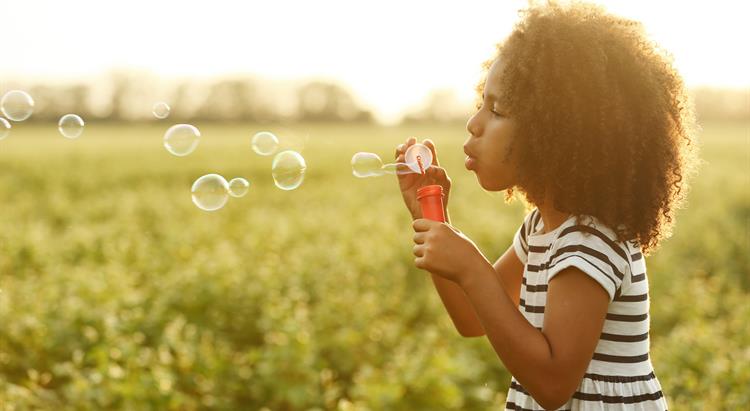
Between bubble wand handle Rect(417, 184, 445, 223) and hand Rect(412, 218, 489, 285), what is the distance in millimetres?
81

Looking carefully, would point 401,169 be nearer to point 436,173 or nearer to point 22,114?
point 436,173

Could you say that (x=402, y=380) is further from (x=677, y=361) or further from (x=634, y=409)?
(x=634, y=409)

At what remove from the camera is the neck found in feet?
6.14

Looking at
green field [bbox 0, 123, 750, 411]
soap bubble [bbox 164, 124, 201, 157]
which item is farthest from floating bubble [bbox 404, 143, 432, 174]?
soap bubble [bbox 164, 124, 201, 157]

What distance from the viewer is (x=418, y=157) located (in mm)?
2020

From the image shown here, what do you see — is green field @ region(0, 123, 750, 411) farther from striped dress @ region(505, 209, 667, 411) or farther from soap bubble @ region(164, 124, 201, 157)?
striped dress @ region(505, 209, 667, 411)

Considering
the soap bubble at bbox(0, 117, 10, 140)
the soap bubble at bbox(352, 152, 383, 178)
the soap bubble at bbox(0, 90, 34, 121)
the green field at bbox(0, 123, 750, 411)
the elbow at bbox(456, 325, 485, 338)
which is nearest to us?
the elbow at bbox(456, 325, 485, 338)

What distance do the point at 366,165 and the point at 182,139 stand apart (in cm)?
105

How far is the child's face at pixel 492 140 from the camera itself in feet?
5.88

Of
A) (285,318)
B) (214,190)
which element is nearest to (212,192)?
(214,190)

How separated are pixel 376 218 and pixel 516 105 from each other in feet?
28.0

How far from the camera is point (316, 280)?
21.0ft

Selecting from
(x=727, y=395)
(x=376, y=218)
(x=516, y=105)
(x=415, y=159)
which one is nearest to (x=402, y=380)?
(x=727, y=395)

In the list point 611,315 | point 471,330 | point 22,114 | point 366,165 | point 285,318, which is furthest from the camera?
point 285,318
